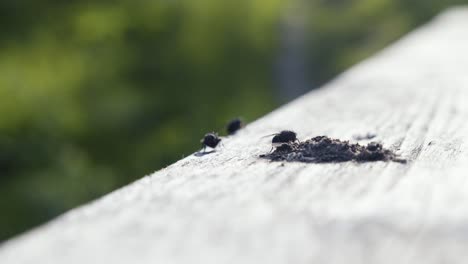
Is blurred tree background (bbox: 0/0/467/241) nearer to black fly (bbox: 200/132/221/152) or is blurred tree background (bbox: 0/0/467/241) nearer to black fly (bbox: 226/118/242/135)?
black fly (bbox: 226/118/242/135)

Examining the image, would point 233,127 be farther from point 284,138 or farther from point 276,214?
point 276,214

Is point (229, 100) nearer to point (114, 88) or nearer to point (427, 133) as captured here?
point (114, 88)

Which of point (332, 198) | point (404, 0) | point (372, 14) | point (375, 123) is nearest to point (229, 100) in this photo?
point (372, 14)

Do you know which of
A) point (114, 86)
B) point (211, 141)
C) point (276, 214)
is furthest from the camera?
point (114, 86)

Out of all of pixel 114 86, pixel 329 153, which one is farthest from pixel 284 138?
pixel 114 86

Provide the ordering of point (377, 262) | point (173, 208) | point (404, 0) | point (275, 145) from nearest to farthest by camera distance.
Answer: point (377, 262)
point (173, 208)
point (275, 145)
point (404, 0)

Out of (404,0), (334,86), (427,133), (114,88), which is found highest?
(404,0)

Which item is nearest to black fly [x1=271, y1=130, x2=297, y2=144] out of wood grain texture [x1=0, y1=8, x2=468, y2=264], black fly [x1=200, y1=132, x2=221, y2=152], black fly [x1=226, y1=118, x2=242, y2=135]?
wood grain texture [x1=0, y1=8, x2=468, y2=264]
